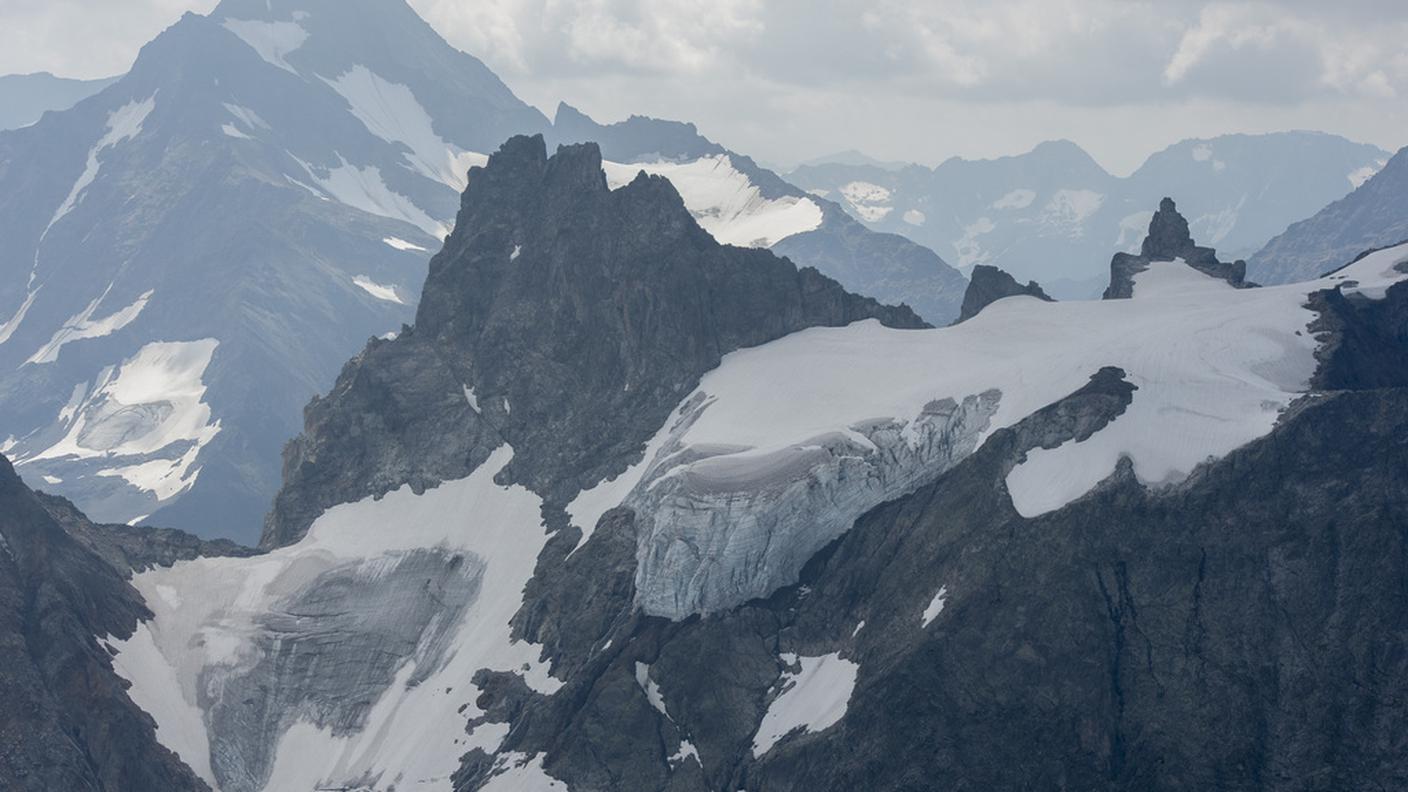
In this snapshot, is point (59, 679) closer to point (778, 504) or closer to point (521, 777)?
point (521, 777)

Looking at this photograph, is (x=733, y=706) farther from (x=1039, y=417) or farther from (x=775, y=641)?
(x=1039, y=417)

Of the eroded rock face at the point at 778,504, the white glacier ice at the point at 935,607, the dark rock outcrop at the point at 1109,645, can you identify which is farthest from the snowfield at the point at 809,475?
the dark rock outcrop at the point at 1109,645

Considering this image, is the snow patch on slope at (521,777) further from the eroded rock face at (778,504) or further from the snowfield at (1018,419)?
the snowfield at (1018,419)

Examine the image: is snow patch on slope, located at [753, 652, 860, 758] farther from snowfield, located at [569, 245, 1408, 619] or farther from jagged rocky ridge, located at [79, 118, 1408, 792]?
snowfield, located at [569, 245, 1408, 619]

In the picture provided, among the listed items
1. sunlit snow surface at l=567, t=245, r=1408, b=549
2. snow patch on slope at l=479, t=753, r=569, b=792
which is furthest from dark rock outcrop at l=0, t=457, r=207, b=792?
sunlit snow surface at l=567, t=245, r=1408, b=549

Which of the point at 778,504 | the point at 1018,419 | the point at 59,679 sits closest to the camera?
the point at 1018,419

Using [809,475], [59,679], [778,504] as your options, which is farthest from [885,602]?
[59,679]
